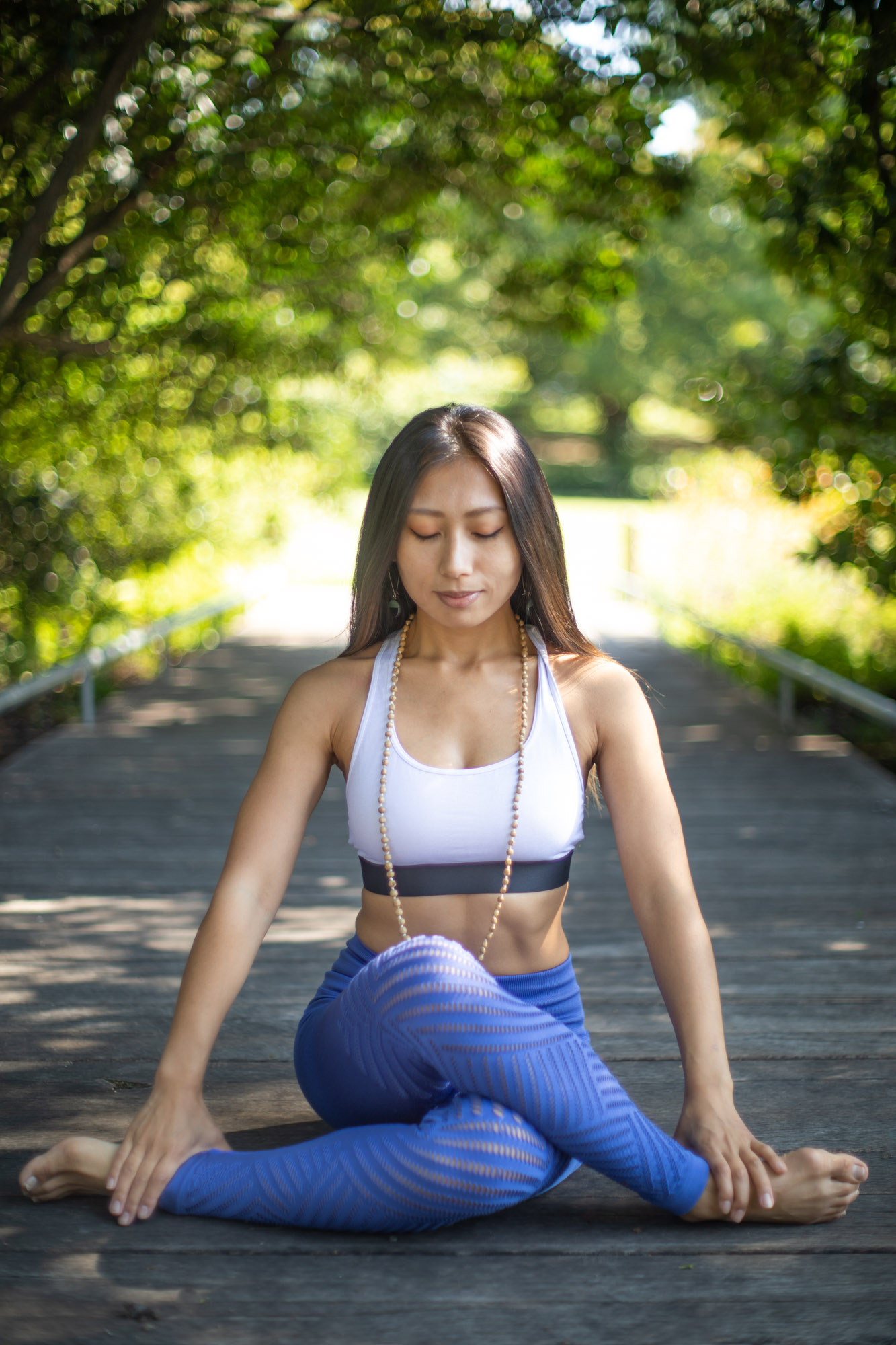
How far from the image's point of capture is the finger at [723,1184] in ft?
7.36

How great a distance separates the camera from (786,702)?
26.5 ft

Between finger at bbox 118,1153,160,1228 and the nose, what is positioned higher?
the nose

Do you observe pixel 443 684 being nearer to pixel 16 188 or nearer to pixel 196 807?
pixel 196 807

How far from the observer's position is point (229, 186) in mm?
7492

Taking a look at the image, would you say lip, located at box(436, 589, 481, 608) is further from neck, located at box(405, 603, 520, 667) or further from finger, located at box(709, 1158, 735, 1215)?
finger, located at box(709, 1158, 735, 1215)

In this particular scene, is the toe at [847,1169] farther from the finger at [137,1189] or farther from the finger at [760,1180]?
the finger at [137,1189]

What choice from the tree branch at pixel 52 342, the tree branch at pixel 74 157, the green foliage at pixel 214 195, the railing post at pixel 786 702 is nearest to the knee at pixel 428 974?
the green foliage at pixel 214 195

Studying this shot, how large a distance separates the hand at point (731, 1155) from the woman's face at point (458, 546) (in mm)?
938

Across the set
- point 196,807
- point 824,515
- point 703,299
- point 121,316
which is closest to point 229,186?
point 121,316

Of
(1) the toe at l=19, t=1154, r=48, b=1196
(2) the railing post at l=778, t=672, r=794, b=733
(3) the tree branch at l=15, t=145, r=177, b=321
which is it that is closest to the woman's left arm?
(1) the toe at l=19, t=1154, r=48, b=1196

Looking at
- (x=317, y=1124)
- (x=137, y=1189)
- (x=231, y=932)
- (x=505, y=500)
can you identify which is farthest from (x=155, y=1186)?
(x=505, y=500)

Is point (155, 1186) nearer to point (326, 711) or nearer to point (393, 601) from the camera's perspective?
point (326, 711)

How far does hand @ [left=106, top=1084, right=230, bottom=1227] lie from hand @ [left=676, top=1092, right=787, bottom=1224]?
85 cm

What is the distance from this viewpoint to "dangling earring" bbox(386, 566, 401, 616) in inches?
104
